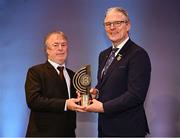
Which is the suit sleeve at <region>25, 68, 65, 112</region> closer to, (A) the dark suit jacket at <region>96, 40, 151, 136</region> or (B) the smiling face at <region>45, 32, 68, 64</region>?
(B) the smiling face at <region>45, 32, 68, 64</region>

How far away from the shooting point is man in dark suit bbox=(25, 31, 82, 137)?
93.2 inches

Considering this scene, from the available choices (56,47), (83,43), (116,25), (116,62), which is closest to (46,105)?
(56,47)

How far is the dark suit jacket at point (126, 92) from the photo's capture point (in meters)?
2.17

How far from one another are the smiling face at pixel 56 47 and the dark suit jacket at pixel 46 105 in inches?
4.2

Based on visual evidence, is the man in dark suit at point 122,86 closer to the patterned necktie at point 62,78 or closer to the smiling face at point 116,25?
the smiling face at point 116,25

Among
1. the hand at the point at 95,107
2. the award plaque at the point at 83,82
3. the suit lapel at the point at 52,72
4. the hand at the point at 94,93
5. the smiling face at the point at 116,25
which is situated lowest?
the hand at the point at 95,107

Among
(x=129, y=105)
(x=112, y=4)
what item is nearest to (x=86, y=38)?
(x=112, y=4)

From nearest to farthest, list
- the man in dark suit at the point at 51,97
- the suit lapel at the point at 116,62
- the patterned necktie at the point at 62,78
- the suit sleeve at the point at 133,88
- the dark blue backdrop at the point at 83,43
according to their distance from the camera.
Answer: the suit sleeve at the point at 133,88, the suit lapel at the point at 116,62, the man in dark suit at the point at 51,97, the patterned necktie at the point at 62,78, the dark blue backdrop at the point at 83,43

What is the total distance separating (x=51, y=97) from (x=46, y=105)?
3.7 inches

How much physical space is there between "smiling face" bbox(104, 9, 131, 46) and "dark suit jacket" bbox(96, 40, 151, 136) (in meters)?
0.08

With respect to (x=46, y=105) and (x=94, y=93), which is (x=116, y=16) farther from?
(x=46, y=105)

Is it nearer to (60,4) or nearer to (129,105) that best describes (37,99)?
(129,105)

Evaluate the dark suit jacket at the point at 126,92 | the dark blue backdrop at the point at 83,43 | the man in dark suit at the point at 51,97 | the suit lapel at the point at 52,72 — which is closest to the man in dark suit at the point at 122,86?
the dark suit jacket at the point at 126,92
